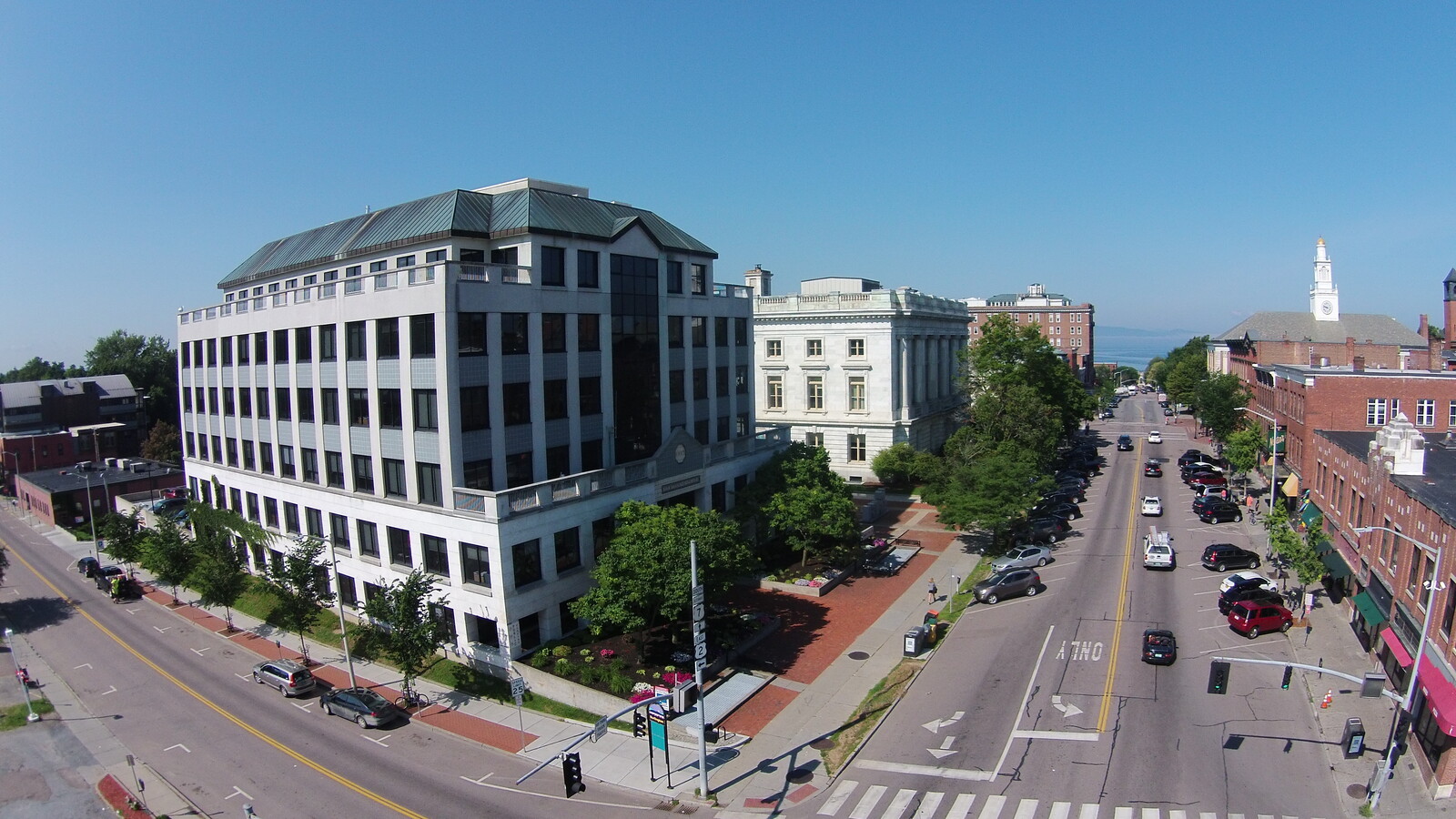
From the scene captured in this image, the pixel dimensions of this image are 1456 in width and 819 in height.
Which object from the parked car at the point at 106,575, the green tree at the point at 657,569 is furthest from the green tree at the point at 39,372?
the green tree at the point at 657,569

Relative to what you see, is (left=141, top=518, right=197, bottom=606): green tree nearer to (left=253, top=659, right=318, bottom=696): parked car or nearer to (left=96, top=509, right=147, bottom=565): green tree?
(left=96, top=509, right=147, bottom=565): green tree

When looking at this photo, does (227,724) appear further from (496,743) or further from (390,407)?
(390,407)

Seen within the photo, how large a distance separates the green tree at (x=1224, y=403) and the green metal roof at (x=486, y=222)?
196 ft

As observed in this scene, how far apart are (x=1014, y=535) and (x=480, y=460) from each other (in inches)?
1352

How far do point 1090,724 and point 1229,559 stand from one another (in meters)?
23.7

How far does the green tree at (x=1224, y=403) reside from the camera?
7981cm

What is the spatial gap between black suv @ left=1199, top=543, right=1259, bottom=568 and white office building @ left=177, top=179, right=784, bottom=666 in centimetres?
2644

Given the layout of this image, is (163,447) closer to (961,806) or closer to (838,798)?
(838,798)

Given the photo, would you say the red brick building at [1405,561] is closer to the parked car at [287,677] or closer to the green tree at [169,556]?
the parked car at [287,677]

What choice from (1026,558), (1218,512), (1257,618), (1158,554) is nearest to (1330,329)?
(1218,512)

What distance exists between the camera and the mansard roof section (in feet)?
294

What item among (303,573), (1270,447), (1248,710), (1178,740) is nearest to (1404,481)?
(1248,710)

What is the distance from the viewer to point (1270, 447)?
66438 mm

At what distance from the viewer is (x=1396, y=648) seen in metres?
29.5
